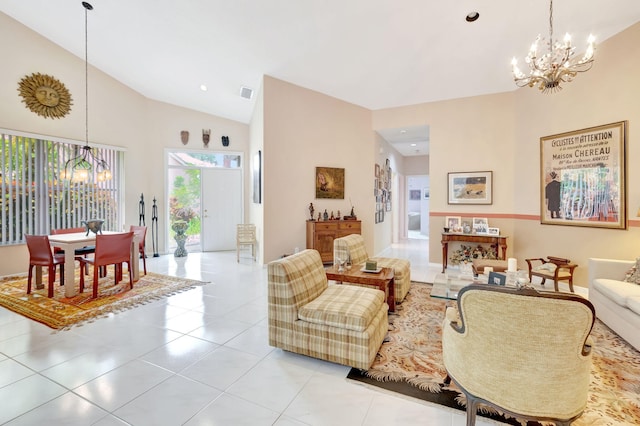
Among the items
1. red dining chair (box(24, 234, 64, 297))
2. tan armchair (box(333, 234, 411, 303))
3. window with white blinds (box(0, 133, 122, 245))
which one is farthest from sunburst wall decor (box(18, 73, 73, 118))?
tan armchair (box(333, 234, 411, 303))

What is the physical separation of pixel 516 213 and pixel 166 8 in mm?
6525

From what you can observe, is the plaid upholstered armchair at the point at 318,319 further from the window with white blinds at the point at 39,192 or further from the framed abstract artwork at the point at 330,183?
the window with white blinds at the point at 39,192

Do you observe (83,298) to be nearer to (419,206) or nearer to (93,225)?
(93,225)

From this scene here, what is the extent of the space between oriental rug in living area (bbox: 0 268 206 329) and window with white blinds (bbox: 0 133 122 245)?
989 millimetres

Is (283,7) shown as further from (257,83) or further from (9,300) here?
(9,300)

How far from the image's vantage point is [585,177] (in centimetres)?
427

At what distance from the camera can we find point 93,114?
605 cm

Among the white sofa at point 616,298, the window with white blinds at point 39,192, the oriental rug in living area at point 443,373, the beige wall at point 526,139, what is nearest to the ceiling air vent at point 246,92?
the beige wall at point 526,139

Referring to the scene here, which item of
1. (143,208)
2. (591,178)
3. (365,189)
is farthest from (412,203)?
(143,208)

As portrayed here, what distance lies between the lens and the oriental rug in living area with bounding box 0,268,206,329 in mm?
3361

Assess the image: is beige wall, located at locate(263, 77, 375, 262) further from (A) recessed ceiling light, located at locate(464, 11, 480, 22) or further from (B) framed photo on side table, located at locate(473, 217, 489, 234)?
(A) recessed ceiling light, located at locate(464, 11, 480, 22)

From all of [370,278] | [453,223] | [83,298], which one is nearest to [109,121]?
[83,298]

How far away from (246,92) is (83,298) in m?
4.63

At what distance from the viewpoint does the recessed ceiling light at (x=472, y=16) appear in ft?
12.4
